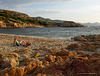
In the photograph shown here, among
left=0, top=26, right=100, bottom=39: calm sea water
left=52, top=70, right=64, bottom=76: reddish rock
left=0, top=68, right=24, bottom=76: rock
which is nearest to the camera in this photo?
left=52, top=70, right=64, bottom=76: reddish rock

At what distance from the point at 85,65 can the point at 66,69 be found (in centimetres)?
54

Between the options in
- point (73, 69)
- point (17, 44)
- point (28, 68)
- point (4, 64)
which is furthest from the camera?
point (17, 44)

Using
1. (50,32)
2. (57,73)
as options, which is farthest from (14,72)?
(50,32)

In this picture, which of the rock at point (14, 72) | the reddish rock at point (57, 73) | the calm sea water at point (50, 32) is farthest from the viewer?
the calm sea water at point (50, 32)

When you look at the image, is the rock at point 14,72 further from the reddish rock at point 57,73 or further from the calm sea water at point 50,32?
the calm sea water at point 50,32

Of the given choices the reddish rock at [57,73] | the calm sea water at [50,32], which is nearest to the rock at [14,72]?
the reddish rock at [57,73]

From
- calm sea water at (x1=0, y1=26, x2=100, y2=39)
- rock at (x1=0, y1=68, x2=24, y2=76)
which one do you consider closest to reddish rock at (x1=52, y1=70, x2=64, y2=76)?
rock at (x1=0, y1=68, x2=24, y2=76)

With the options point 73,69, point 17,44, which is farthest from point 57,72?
point 17,44

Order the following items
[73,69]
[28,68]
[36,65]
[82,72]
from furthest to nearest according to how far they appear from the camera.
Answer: [36,65]
[28,68]
[73,69]
[82,72]

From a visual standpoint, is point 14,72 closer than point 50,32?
Yes

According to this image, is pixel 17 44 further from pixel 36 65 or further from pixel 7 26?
pixel 7 26

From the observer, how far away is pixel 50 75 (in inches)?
105

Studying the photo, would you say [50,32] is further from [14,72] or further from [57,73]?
[57,73]

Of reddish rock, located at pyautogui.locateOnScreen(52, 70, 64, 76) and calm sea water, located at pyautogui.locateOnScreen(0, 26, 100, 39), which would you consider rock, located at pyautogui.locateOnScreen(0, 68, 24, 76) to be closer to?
reddish rock, located at pyautogui.locateOnScreen(52, 70, 64, 76)
